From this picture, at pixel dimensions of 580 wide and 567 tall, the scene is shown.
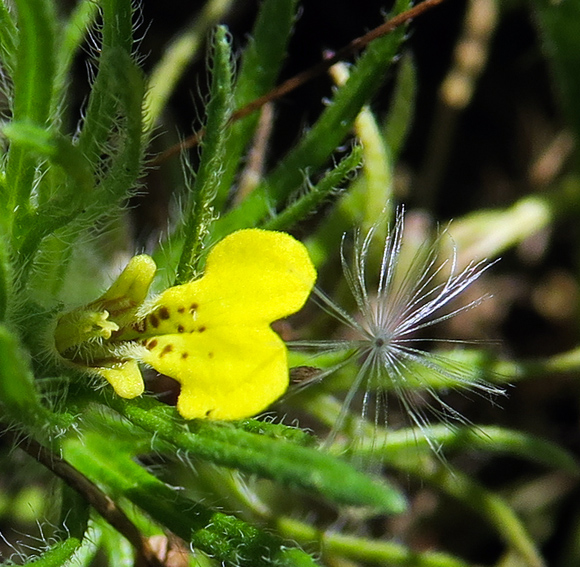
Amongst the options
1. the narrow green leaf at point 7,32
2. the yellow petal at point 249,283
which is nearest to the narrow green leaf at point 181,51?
the narrow green leaf at point 7,32

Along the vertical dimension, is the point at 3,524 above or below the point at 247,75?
below

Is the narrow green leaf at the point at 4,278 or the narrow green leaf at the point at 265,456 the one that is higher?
the narrow green leaf at the point at 4,278

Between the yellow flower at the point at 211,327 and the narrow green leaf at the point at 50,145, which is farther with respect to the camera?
the yellow flower at the point at 211,327

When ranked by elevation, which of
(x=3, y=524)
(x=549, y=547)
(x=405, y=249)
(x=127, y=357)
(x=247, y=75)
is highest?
(x=247, y=75)

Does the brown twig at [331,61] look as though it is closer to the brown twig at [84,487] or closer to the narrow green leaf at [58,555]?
the brown twig at [84,487]

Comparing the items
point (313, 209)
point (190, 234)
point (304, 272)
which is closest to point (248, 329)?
point (304, 272)

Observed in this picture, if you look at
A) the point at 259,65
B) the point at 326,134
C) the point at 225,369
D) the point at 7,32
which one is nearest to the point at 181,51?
the point at 259,65

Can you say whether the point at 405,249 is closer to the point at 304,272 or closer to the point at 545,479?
the point at 545,479
